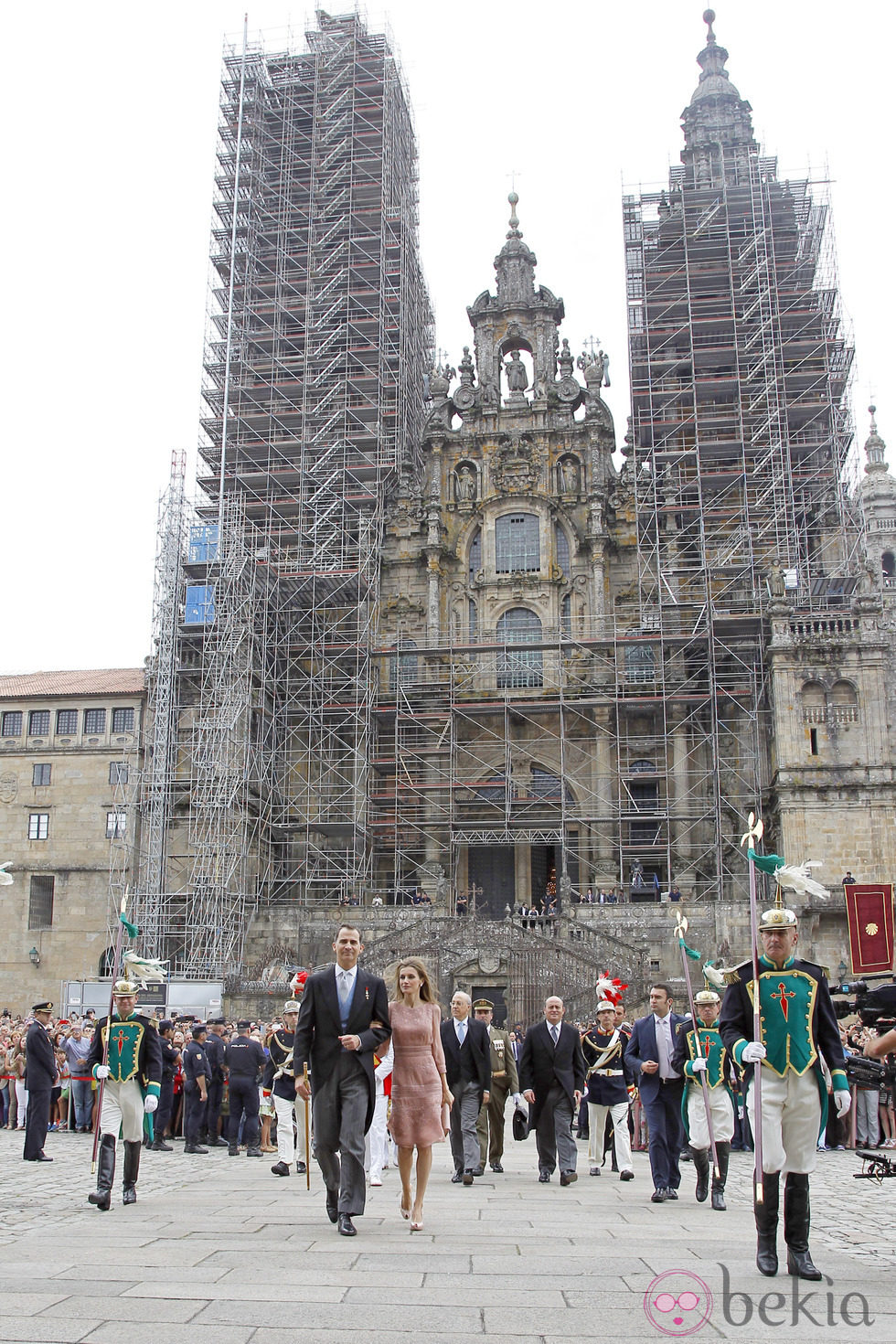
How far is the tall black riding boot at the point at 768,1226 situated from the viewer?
23.3 ft

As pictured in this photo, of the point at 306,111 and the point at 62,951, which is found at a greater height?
the point at 306,111

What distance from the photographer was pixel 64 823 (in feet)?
142

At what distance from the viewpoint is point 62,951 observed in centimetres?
4166

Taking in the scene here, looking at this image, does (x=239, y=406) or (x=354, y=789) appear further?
(x=239, y=406)

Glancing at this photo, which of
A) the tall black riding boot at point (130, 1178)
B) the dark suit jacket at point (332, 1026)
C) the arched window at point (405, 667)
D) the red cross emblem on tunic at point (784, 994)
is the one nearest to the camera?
the red cross emblem on tunic at point (784, 994)

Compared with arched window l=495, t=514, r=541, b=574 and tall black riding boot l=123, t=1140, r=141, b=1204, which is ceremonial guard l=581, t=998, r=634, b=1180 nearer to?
tall black riding boot l=123, t=1140, r=141, b=1204

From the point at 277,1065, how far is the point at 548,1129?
3.42m

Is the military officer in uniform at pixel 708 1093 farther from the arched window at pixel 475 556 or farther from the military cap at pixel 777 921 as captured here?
the arched window at pixel 475 556

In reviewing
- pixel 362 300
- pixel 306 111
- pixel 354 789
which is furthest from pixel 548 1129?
pixel 306 111

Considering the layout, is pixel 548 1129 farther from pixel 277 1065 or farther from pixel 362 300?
pixel 362 300

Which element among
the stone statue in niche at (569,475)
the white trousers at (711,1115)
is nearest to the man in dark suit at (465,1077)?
the white trousers at (711,1115)

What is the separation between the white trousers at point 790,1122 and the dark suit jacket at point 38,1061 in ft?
34.4

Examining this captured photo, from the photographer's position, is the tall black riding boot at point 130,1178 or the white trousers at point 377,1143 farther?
the white trousers at point 377,1143

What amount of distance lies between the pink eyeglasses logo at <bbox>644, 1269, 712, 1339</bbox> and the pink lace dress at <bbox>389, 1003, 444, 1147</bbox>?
2360 millimetres
